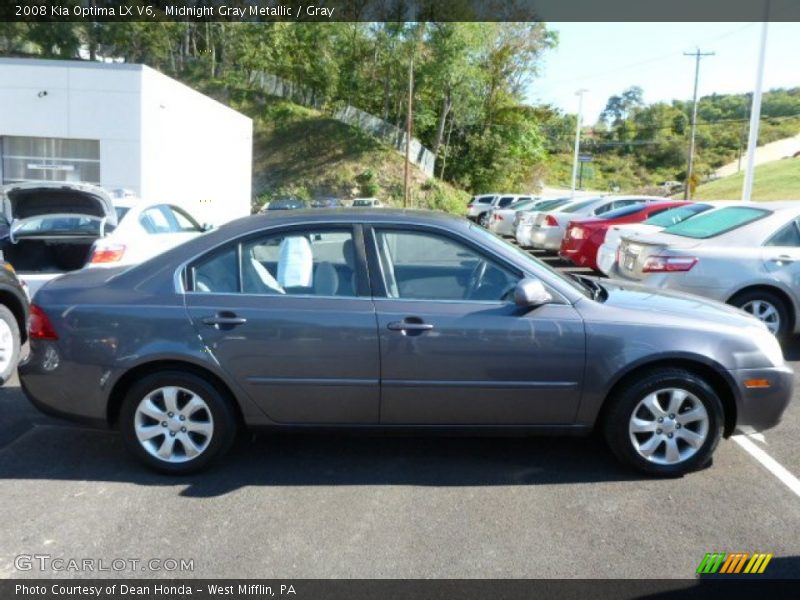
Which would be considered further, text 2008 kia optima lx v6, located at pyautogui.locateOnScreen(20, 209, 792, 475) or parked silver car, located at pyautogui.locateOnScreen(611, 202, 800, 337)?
parked silver car, located at pyautogui.locateOnScreen(611, 202, 800, 337)

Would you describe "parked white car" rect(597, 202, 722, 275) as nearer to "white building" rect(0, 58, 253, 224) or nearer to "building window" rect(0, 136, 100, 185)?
"white building" rect(0, 58, 253, 224)

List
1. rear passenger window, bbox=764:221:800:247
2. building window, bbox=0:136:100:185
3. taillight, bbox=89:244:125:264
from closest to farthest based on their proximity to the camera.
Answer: rear passenger window, bbox=764:221:800:247, taillight, bbox=89:244:125:264, building window, bbox=0:136:100:185

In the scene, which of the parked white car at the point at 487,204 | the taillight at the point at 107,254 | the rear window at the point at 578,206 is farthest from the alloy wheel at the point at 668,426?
the parked white car at the point at 487,204

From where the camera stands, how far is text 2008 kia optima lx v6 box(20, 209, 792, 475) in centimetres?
423

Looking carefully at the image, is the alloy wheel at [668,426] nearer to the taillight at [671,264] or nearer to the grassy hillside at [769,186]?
the taillight at [671,264]

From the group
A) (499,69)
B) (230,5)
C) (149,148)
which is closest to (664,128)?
(499,69)

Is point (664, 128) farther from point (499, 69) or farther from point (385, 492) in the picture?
point (385, 492)

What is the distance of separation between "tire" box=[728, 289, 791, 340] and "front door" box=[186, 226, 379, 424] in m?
4.77

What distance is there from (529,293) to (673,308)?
100 cm

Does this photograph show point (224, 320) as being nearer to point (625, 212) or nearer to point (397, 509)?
point (397, 509)

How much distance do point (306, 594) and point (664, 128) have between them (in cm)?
10811

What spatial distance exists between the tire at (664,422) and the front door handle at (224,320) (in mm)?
2231

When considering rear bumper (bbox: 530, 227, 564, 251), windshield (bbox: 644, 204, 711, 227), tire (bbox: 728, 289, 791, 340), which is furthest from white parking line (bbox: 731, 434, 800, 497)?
rear bumper (bbox: 530, 227, 564, 251)

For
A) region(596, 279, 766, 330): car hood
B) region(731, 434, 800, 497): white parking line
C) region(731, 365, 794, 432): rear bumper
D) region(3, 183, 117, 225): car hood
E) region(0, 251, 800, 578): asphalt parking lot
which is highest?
region(3, 183, 117, 225): car hood
